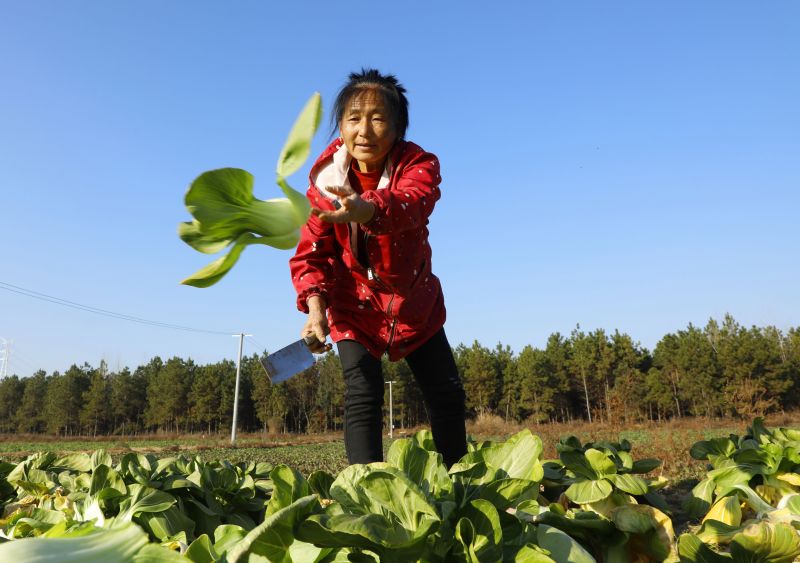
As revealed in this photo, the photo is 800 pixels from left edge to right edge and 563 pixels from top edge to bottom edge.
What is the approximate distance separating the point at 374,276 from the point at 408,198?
0.58 metres

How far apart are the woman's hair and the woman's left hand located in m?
0.73

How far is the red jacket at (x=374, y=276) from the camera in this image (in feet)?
6.52

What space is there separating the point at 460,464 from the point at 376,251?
3.44 feet

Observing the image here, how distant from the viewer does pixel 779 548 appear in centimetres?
90

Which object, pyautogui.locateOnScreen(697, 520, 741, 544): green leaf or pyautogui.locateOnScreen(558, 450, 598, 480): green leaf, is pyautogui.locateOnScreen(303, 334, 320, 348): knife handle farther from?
pyautogui.locateOnScreen(697, 520, 741, 544): green leaf

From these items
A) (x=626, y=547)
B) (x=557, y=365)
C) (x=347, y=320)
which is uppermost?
(x=557, y=365)

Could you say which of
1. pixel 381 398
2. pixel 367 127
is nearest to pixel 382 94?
pixel 367 127

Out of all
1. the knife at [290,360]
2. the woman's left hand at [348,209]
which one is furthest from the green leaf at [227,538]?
the knife at [290,360]

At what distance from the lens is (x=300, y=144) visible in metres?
0.79

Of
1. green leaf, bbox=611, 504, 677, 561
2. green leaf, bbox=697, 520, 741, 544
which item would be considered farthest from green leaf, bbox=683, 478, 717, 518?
green leaf, bbox=697, 520, 741, 544

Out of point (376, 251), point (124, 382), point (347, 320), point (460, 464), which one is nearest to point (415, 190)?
point (376, 251)

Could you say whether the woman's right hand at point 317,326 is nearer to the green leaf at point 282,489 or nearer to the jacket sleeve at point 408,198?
the jacket sleeve at point 408,198

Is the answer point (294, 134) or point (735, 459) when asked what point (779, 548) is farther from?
point (735, 459)

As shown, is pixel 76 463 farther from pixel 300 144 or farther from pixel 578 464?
pixel 300 144
